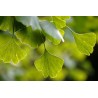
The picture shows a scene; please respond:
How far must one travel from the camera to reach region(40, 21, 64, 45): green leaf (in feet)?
1.94

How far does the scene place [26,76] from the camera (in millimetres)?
1743

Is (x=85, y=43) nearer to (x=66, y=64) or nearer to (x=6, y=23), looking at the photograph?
(x=6, y=23)

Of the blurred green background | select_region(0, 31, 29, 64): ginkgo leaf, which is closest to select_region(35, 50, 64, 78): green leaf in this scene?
select_region(0, 31, 29, 64): ginkgo leaf

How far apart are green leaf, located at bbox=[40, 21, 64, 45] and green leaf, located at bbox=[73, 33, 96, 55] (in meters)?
0.04

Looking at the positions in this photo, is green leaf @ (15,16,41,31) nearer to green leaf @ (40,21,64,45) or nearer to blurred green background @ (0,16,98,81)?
green leaf @ (40,21,64,45)

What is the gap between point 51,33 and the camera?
590 mm

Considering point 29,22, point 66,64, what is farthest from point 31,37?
point 66,64

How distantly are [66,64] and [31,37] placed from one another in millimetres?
1285

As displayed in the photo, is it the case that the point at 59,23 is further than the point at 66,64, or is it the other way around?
the point at 66,64

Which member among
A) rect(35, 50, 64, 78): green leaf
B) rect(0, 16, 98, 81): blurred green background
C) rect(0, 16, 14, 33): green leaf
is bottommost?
rect(0, 16, 98, 81): blurred green background

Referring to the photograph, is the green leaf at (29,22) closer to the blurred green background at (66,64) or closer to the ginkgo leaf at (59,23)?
the ginkgo leaf at (59,23)
